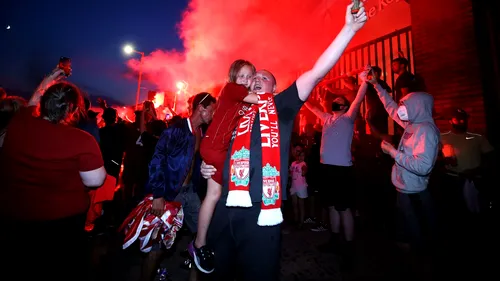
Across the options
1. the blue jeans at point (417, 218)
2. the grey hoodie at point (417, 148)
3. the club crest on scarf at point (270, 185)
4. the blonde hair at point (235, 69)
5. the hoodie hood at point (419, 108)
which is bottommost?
the blue jeans at point (417, 218)

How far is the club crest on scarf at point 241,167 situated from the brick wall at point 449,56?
17.7ft

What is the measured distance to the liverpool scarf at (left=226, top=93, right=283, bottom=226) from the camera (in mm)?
1576

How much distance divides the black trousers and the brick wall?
5.41m

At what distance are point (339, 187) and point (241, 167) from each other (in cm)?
286

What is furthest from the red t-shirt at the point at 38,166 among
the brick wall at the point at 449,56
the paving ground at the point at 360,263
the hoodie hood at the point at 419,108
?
the brick wall at the point at 449,56

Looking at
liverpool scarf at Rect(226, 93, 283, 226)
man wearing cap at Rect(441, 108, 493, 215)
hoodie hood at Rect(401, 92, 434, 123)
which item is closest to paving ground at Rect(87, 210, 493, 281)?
man wearing cap at Rect(441, 108, 493, 215)

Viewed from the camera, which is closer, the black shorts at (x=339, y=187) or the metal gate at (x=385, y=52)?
the black shorts at (x=339, y=187)

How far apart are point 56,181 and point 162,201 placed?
108 centimetres

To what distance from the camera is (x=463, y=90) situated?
489 centimetres

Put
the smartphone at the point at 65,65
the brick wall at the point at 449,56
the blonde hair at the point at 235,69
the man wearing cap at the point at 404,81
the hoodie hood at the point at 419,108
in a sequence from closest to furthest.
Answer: the blonde hair at the point at 235,69, the smartphone at the point at 65,65, the hoodie hood at the point at 419,108, the man wearing cap at the point at 404,81, the brick wall at the point at 449,56

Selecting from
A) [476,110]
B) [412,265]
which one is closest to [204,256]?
[412,265]

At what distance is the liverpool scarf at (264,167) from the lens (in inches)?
62.1

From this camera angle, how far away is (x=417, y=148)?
2846mm

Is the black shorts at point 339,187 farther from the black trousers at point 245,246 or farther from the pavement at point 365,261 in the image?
the black trousers at point 245,246
